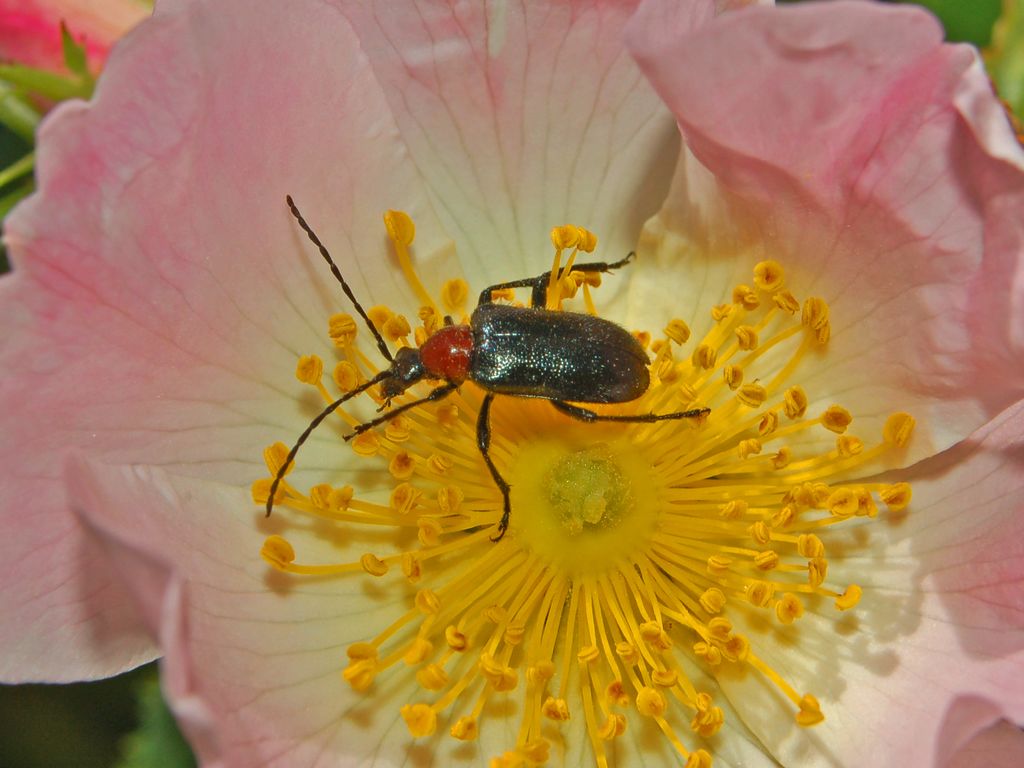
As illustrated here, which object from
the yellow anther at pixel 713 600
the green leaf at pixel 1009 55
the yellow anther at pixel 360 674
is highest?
the green leaf at pixel 1009 55

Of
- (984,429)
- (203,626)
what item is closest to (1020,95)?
(984,429)

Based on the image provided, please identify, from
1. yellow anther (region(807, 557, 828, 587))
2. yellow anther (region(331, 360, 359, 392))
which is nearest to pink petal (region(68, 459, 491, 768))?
yellow anther (region(331, 360, 359, 392))

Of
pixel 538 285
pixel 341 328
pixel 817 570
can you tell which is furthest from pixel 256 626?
pixel 817 570

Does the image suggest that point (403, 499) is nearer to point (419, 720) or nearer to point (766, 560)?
point (419, 720)

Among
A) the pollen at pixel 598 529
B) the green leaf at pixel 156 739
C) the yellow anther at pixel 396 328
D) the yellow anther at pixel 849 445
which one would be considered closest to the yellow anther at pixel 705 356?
the pollen at pixel 598 529

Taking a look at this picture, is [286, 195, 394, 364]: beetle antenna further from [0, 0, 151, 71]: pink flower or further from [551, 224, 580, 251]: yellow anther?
[0, 0, 151, 71]: pink flower

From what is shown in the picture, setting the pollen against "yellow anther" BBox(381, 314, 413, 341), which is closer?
the pollen

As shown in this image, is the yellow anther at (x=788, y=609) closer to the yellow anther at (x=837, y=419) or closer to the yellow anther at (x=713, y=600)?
the yellow anther at (x=713, y=600)

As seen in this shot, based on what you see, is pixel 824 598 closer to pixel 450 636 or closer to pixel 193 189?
pixel 450 636
